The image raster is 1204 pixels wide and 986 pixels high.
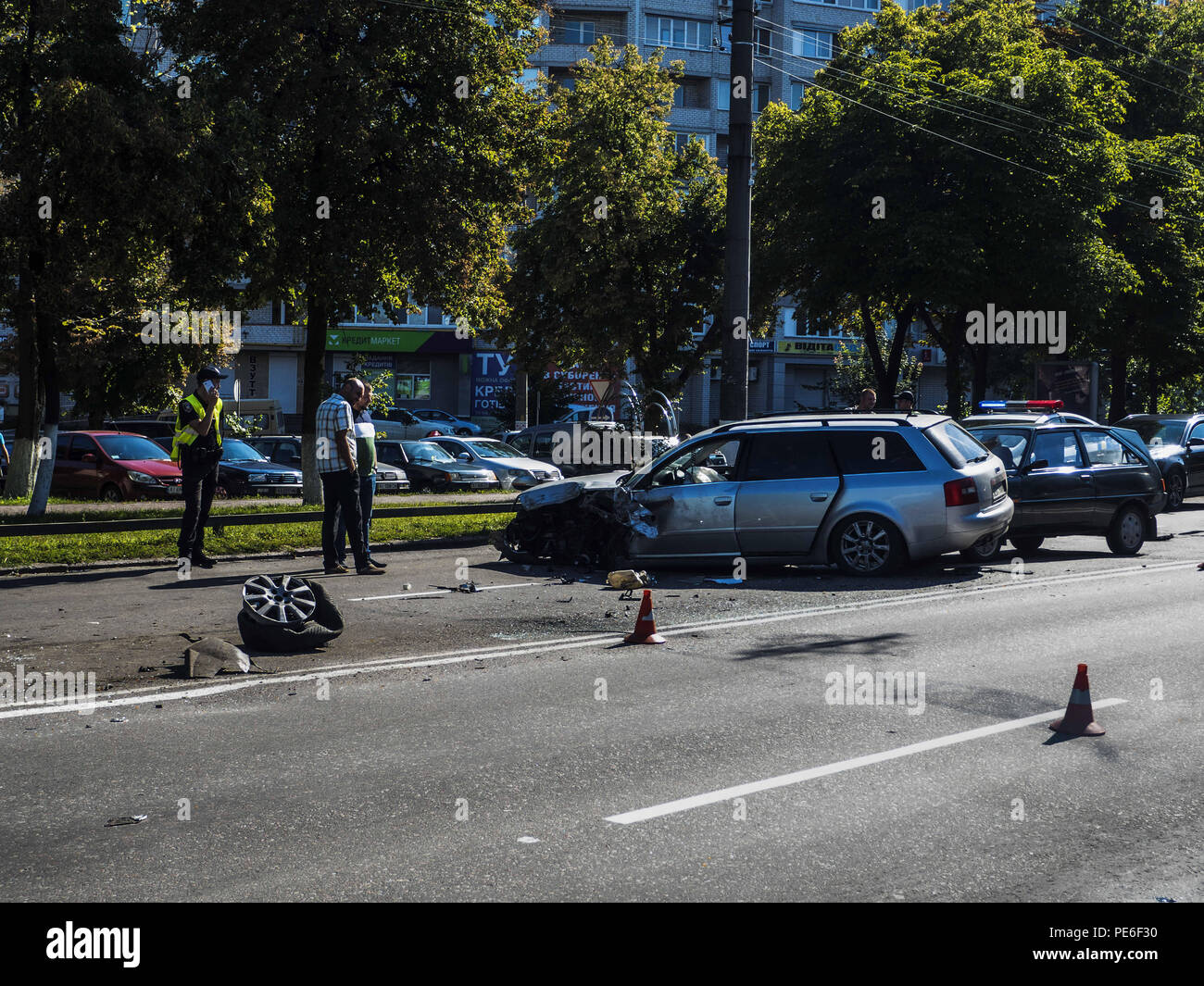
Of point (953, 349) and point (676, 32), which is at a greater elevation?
point (676, 32)

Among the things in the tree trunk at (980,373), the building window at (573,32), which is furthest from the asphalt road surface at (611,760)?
the building window at (573,32)

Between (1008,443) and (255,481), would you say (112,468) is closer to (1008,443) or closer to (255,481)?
(255,481)

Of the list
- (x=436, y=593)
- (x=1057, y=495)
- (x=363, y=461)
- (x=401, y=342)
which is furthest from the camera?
(x=401, y=342)

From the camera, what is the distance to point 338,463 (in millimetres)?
13055

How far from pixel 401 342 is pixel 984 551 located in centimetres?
5118

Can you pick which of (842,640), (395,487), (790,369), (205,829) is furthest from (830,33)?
(205,829)

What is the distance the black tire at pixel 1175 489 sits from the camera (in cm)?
2345

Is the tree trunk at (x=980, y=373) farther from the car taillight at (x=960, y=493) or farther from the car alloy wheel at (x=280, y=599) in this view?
the car alloy wheel at (x=280, y=599)

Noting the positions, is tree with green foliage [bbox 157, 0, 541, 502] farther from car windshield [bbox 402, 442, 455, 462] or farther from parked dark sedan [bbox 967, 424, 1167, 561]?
parked dark sedan [bbox 967, 424, 1167, 561]

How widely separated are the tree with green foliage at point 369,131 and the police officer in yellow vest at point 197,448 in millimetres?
6171

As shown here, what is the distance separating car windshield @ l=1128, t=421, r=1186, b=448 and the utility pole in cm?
1017

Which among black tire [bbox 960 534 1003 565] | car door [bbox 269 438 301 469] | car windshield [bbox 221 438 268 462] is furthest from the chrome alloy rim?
car door [bbox 269 438 301 469]

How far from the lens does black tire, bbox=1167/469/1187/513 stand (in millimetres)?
23453

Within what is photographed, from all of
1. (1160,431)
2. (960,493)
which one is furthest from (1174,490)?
(960,493)
